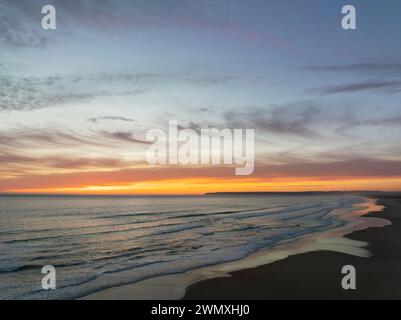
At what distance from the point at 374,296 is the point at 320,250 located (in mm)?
8345

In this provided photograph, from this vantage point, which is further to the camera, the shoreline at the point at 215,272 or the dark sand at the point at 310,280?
the shoreline at the point at 215,272

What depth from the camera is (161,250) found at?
22219 mm

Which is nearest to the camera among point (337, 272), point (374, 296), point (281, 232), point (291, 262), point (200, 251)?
point (374, 296)

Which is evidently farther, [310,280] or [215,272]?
[215,272]

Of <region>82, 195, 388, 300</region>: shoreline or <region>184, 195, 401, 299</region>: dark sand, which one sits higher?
<region>184, 195, 401, 299</region>: dark sand

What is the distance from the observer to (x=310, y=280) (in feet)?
44.5

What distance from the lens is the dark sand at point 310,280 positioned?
11.9m

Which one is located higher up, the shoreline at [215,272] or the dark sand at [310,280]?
the dark sand at [310,280]

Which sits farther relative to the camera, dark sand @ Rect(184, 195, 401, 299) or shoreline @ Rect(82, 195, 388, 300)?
shoreline @ Rect(82, 195, 388, 300)

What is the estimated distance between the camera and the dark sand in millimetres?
11922
